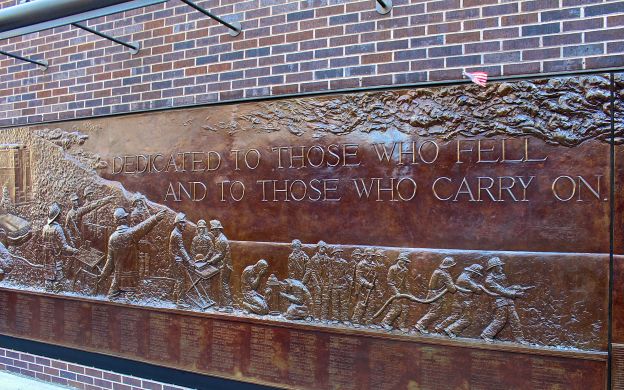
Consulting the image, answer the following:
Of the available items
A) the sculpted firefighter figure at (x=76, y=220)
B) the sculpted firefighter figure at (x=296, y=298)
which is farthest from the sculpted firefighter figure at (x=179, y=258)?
the sculpted firefighter figure at (x=76, y=220)

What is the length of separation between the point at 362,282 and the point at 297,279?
0.54m

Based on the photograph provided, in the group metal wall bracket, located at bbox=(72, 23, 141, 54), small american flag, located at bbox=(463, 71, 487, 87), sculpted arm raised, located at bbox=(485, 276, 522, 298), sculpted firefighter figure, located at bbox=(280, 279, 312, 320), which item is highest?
metal wall bracket, located at bbox=(72, 23, 141, 54)

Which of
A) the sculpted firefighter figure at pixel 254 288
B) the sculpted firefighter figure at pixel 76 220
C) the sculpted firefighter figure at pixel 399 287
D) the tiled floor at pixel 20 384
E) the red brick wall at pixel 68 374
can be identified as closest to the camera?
the sculpted firefighter figure at pixel 399 287

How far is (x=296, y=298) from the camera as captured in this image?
3.75 metres

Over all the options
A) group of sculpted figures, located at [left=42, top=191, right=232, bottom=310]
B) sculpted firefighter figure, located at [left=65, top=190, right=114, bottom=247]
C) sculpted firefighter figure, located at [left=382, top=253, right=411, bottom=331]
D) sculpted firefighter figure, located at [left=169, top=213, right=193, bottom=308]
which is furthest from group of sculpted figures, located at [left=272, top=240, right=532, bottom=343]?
A: sculpted firefighter figure, located at [left=65, top=190, right=114, bottom=247]

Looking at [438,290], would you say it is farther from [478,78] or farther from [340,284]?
[478,78]

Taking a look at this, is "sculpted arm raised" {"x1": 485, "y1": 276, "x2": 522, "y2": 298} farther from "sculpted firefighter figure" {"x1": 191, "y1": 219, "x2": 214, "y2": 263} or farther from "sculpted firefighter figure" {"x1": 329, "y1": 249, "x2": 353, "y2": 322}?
"sculpted firefighter figure" {"x1": 191, "y1": 219, "x2": 214, "y2": 263}

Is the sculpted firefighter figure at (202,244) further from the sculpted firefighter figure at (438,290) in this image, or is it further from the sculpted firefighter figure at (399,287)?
the sculpted firefighter figure at (438,290)

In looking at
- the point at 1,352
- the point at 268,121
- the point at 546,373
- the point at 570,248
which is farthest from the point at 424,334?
the point at 1,352

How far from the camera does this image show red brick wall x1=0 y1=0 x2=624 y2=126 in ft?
10.5

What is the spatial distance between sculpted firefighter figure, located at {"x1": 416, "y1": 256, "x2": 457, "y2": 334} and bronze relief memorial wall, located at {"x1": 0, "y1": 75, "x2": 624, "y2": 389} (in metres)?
0.02

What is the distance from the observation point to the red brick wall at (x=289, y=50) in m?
3.21

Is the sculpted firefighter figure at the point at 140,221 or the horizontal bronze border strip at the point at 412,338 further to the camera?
the sculpted firefighter figure at the point at 140,221

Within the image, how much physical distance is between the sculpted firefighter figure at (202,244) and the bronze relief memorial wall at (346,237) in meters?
0.01
